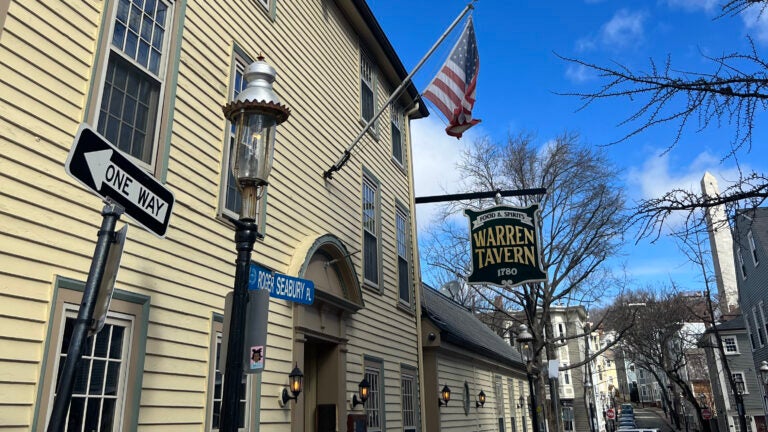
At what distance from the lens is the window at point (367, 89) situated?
12203 mm

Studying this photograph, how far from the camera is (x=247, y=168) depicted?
12.3ft

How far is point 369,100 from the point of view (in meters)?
12.7

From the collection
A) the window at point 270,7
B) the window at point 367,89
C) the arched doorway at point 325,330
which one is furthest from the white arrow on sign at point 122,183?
the window at point 367,89

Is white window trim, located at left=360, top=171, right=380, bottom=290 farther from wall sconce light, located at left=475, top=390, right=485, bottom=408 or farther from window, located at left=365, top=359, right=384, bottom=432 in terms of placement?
wall sconce light, located at left=475, top=390, right=485, bottom=408

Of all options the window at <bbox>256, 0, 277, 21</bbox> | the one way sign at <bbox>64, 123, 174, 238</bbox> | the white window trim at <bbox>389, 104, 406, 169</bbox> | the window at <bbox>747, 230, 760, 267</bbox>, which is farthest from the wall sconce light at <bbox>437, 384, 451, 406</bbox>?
the window at <bbox>747, 230, 760, 267</bbox>

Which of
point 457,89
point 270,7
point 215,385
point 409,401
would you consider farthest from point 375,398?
point 270,7

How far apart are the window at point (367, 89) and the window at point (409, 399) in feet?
17.1

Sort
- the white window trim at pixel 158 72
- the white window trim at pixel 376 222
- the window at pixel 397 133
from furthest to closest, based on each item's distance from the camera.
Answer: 1. the window at pixel 397 133
2. the white window trim at pixel 376 222
3. the white window trim at pixel 158 72

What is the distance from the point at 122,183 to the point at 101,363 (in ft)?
9.24

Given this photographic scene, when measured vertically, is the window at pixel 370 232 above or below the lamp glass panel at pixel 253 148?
above

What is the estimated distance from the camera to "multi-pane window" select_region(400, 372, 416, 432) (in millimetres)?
11656

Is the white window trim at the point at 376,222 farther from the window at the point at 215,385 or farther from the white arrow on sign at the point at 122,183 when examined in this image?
the white arrow on sign at the point at 122,183

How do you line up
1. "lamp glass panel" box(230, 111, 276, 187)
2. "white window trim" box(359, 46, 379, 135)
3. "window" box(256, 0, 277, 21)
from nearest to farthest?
"lamp glass panel" box(230, 111, 276, 187) < "window" box(256, 0, 277, 21) < "white window trim" box(359, 46, 379, 135)

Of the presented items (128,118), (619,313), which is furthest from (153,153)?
(619,313)
